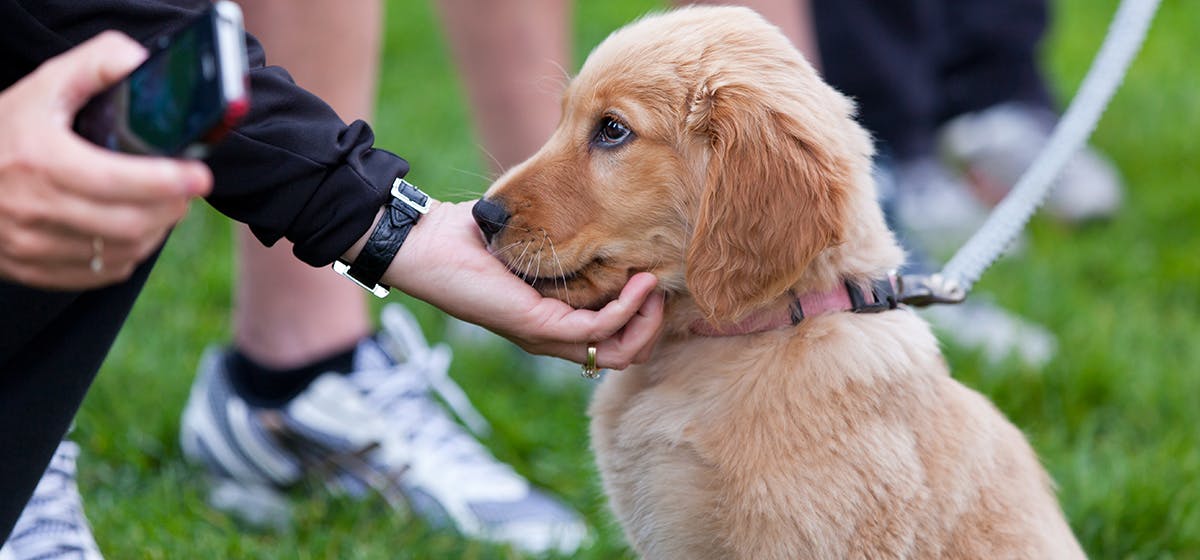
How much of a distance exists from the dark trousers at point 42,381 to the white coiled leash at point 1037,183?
128 cm

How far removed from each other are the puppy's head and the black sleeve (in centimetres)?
22

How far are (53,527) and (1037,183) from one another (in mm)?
1864

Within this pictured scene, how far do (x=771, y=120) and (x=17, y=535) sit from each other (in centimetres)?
151

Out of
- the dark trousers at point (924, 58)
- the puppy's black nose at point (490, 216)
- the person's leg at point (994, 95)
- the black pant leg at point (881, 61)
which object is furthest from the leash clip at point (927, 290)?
the person's leg at point (994, 95)

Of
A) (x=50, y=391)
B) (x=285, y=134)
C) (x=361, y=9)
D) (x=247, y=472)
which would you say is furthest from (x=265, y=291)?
(x=285, y=134)

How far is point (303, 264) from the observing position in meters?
2.80

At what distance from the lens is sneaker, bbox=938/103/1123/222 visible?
4574 millimetres

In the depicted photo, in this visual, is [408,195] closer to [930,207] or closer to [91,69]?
[91,69]

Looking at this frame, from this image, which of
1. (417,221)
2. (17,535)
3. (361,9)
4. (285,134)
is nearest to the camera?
(285,134)

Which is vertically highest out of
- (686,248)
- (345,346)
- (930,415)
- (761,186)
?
(761,186)

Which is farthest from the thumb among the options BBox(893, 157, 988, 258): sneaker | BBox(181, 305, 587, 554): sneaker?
BBox(893, 157, 988, 258): sneaker

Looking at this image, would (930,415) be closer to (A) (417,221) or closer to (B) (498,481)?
(A) (417,221)

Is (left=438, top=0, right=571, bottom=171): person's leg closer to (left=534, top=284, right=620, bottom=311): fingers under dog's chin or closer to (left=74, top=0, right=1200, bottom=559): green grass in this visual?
(left=74, top=0, right=1200, bottom=559): green grass

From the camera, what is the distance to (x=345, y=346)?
113 inches
